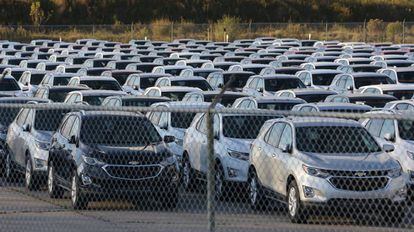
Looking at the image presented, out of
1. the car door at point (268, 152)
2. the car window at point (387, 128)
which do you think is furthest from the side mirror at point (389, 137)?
the car door at point (268, 152)

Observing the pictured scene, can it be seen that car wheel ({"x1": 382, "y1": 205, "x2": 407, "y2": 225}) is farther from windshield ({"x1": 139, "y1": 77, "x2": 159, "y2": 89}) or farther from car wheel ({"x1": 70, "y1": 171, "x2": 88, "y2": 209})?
windshield ({"x1": 139, "y1": 77, "x2": 159, "y2": 89})

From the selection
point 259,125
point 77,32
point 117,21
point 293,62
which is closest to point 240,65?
point 293,62

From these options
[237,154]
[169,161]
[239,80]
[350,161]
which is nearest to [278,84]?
[239,80]

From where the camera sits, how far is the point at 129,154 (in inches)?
548

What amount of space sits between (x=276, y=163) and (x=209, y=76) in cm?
1911

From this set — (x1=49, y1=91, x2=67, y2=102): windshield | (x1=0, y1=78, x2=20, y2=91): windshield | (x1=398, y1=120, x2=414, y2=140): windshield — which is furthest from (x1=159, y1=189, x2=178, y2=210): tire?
(x1=0, y1=78, x2=20, y2=91): windshield

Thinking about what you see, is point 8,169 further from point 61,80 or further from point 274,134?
point 61,80

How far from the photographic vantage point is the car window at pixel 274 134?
15.4m

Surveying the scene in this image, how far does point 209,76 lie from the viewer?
33844 millimetres

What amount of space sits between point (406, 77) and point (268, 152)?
17395mm

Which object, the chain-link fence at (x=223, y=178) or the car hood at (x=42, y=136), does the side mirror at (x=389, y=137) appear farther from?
the car hood at (x=42, y=136)

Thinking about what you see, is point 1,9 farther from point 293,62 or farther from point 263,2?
point 293,62

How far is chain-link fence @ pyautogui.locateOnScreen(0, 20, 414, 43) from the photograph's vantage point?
2938 inches

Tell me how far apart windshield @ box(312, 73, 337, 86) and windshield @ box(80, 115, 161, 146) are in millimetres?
17349
